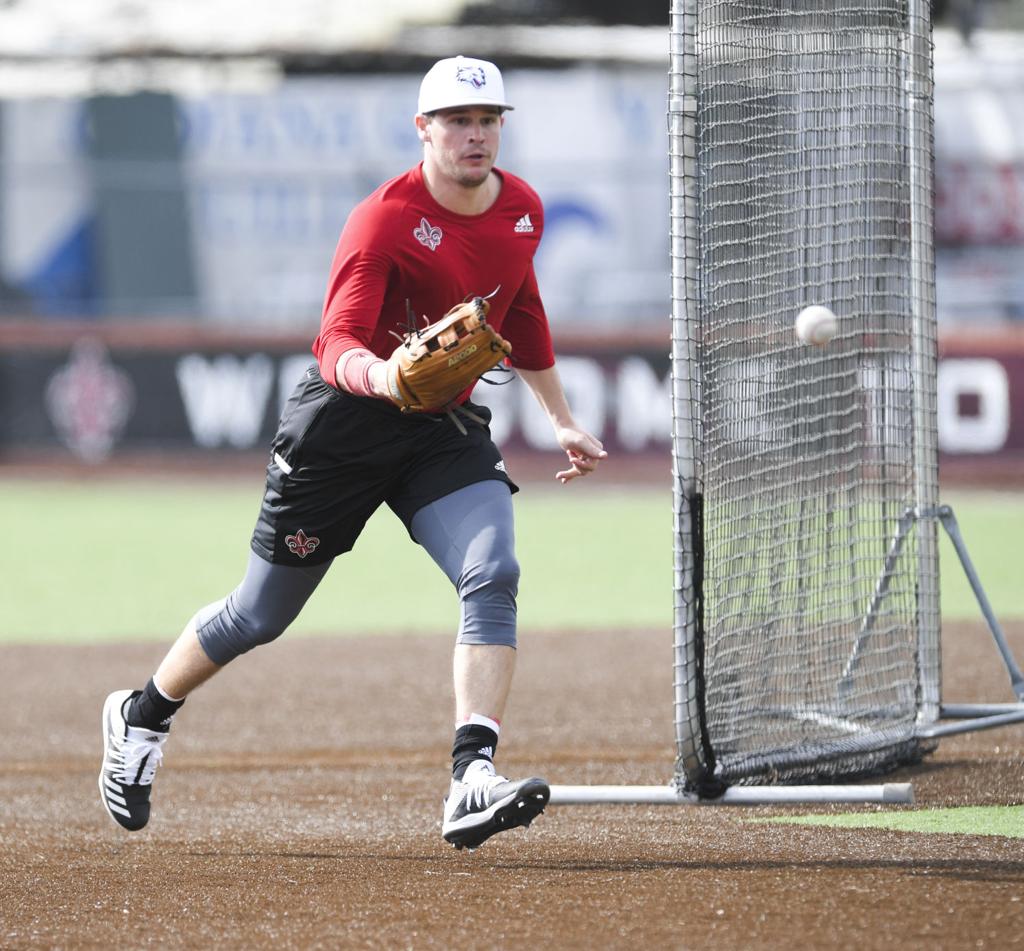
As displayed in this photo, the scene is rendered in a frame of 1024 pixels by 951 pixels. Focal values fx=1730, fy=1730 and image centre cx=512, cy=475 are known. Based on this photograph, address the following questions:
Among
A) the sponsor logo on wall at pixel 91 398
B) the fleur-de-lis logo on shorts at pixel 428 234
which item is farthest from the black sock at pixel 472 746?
the sponsor logo on wall at pixel 91 398

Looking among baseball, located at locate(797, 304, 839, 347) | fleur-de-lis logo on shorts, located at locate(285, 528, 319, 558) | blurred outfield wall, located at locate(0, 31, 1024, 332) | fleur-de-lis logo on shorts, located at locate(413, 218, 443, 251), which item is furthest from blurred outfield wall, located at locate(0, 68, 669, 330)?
fleur-de-lis logo on shorts, located at locate(413, 218, 443, 251)

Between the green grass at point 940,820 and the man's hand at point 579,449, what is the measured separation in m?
1.26

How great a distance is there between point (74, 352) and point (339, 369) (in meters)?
17.4

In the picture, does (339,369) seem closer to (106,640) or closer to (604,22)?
(106,640)

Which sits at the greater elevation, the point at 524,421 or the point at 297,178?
the point at 297,178

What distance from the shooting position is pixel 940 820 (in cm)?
529

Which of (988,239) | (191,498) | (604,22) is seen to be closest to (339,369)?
(191,498)

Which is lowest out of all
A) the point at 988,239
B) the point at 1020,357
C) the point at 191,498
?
the point at 191,498

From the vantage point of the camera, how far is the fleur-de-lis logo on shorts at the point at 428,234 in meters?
4.85

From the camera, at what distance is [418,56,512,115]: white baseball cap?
4742 millimetres

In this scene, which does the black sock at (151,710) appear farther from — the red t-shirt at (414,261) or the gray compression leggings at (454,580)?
the red t-shirt at (414,261)

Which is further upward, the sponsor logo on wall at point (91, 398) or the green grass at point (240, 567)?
the sponsor logo on wall at point (91, 398)

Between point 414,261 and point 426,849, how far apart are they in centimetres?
172

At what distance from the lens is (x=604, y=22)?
30.9m
